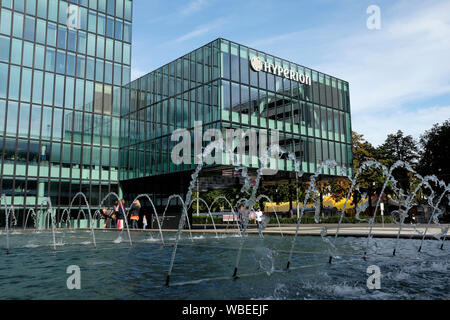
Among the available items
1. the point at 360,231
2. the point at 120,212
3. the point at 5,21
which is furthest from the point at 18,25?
the point at 360,231

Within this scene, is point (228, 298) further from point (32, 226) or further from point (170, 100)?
point (32, 226)

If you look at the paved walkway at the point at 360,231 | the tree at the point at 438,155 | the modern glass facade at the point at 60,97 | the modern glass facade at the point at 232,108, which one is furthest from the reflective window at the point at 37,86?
the tree at the point at 438,155

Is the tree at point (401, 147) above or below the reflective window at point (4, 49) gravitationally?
below

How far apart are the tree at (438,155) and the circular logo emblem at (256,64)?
82.0 ft

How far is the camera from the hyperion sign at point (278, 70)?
30503 millimetres

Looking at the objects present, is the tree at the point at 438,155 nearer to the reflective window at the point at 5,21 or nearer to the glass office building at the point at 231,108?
the glass office building at the point at 231,108

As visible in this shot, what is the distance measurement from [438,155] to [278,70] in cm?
2462

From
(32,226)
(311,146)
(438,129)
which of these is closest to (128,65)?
(32,226)

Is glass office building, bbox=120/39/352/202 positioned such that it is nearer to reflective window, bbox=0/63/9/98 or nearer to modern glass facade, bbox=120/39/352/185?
modern glass facade, bbox=120/39/352/185

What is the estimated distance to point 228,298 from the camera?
16.5ft

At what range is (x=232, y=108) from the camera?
91.6ft

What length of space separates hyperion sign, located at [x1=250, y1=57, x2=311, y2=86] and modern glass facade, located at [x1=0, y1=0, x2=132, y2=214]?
15266 millimetres

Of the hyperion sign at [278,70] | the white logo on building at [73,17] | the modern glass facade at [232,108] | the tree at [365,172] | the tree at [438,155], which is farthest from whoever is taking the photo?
the tree at [365,172]

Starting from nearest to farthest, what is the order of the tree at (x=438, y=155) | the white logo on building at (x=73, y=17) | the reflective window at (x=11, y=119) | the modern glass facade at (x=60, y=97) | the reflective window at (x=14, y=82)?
1. the reflective window at (x=11, y=119)
2. the modern glass facade at (x=60, y=97)
3. the reflective window at (x=14, y=82)
4. the white logo on building at (x=73, y=17)
5. the tree at (x=438, y=155)
